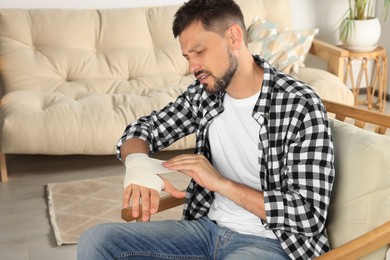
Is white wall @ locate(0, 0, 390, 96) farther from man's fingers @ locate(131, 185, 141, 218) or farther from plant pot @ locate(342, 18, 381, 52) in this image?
man's fingers @ locate(131, 185, 141, 218)

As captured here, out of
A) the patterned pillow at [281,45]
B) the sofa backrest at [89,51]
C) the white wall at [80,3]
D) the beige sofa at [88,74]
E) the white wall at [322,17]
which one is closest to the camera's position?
the beige sofa at [88,74]

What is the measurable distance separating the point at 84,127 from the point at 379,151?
7.30 ft

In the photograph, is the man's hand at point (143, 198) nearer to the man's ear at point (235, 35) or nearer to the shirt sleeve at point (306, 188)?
the shirt sleeve at point (306, 188)

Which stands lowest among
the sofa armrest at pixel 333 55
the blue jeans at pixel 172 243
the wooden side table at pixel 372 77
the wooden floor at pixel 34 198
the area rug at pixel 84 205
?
the wooden floor at pixel 34 198

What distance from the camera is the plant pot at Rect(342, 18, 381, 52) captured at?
463cm

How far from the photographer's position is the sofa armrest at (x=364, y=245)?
1511mm

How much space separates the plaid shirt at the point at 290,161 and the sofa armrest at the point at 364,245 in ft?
0.37

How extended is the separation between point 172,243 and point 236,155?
0.29m

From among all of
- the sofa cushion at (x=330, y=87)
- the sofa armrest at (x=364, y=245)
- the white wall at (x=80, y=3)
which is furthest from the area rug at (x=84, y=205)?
the sofa armrest at (x=364, y=245)

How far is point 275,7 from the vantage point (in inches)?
186

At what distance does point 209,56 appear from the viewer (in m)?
1.80

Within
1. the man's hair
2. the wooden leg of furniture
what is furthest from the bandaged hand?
the wooden leg of furniture

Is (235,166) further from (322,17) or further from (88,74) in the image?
(322,17)

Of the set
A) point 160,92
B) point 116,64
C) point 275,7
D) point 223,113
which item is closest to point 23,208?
point 160,92
